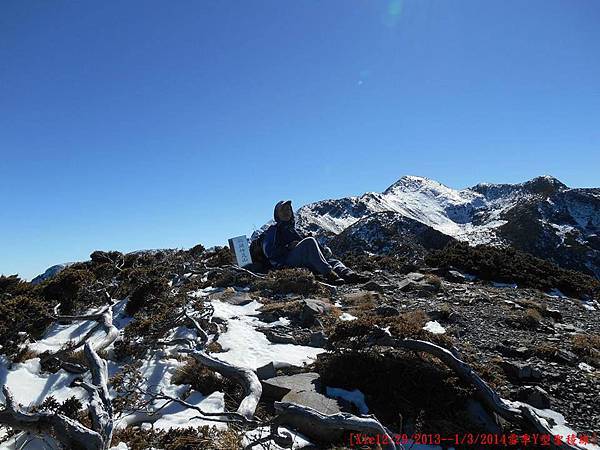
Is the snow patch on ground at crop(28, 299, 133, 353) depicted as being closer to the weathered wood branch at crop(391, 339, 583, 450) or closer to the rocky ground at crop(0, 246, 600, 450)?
the rocky ground at crop(0, 246, 600, 450)

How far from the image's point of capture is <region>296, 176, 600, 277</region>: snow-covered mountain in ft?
265

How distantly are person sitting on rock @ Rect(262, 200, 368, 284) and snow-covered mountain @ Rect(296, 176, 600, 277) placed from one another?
86.7 ft

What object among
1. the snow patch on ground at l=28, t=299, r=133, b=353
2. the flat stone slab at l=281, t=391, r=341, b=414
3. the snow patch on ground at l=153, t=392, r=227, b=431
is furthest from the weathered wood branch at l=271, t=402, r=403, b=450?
the snow patch on ground at l=28, t=299, r=133, b=353

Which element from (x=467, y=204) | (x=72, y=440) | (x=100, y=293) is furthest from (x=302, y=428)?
(x=467, y=204)

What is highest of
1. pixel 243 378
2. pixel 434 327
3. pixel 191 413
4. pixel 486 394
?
pixel 243 378

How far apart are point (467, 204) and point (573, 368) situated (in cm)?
15838

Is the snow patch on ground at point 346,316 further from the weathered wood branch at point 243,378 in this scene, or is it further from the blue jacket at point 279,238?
the blue jacket at point 279,238

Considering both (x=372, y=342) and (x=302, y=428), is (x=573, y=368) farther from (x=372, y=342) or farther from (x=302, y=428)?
(x=302, y=428)

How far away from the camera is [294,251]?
17.4m

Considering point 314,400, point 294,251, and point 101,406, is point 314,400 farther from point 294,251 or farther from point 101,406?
point 294,251

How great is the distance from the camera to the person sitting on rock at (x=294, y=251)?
53.2ft

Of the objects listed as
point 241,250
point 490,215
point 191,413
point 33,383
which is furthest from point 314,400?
point 490,215

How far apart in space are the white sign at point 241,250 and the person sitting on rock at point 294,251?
1.59 meters

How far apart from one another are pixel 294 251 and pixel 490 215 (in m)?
131
